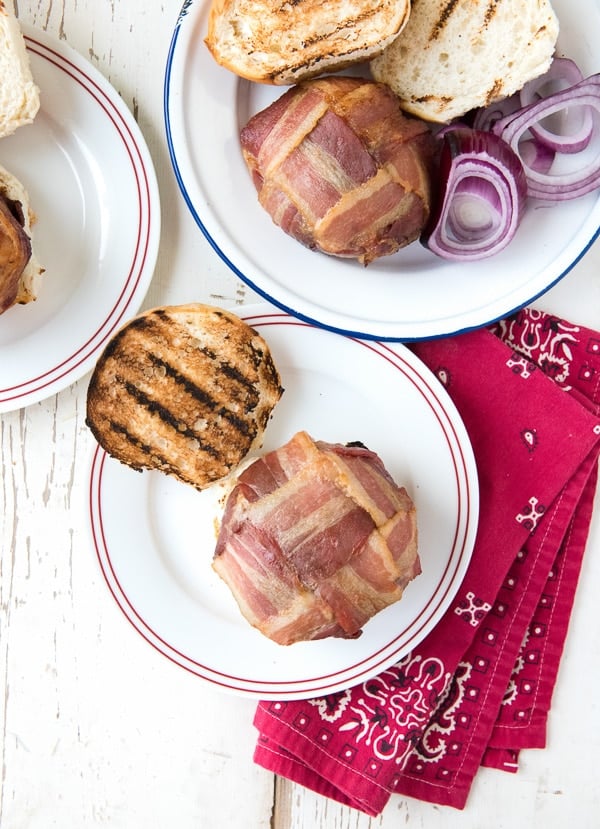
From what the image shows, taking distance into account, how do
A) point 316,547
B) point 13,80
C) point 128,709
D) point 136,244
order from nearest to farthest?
point 316,547
point 13,80
point 136,244
point 128,709

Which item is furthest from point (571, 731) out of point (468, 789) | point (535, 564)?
point (535, 564)

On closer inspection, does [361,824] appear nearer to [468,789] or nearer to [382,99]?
[468,789]

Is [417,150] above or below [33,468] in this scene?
above

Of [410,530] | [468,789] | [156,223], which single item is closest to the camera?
[410,530]

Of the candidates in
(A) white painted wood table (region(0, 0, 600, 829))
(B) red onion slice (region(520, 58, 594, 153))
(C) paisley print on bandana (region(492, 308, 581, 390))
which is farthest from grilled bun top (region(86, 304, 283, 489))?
(B) red onion slice (region(520, 58, 594, 153))

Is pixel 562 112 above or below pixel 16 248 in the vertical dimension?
above

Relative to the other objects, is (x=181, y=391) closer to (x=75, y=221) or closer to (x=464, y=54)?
(x=75, y=221)

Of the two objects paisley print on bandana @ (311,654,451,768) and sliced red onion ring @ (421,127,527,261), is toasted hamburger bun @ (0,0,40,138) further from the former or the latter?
paisley print on bandana @ (311,654,451,768)

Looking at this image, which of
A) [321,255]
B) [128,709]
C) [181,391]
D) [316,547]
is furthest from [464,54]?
[128,709]
